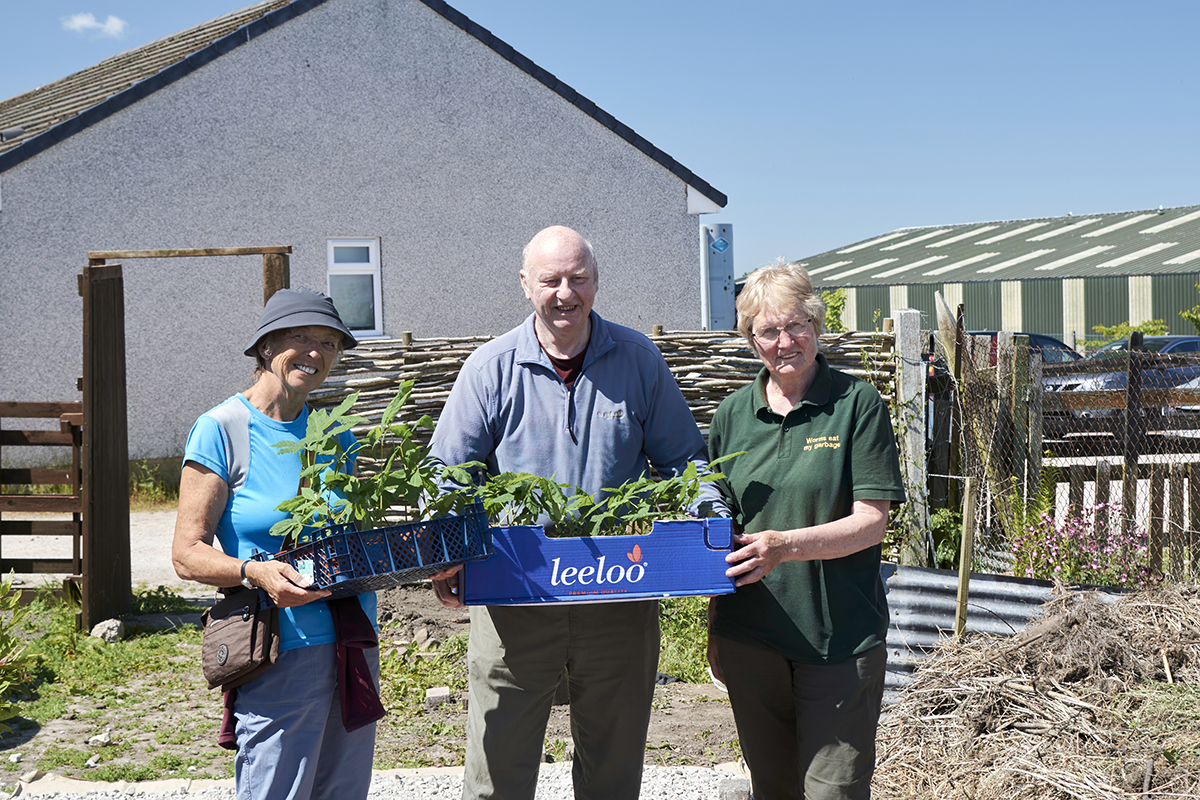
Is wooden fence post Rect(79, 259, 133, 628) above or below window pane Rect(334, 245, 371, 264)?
below

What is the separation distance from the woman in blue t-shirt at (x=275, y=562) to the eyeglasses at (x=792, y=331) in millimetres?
1076

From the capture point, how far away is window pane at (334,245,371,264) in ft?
39.1

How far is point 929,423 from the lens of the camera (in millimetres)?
6508

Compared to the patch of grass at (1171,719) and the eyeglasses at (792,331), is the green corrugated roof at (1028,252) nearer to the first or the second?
the patch of grass at (1171,719)

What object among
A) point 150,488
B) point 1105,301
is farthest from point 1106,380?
point 1105,301

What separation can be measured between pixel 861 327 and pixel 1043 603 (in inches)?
1429

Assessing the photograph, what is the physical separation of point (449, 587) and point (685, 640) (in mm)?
3473

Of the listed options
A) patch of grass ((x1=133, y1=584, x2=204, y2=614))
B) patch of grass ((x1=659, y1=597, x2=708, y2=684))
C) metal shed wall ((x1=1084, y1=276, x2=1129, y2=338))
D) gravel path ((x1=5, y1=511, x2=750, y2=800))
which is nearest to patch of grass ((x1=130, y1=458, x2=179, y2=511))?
patch of grass ((x1=133, y1=584, x2=204, y2=614))

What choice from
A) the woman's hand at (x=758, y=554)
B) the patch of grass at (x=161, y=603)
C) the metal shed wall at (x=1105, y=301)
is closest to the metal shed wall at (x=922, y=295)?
the metal shed wall at (x=1105, y=301)

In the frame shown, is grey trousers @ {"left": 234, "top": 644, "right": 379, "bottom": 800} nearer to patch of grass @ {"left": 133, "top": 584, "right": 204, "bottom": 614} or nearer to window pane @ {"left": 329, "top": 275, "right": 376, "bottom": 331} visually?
patch of grass @ {"left": 133, "top": 584, "right": 204, "bottom": 614}

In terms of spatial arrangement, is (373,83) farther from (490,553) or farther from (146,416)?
(490,553)

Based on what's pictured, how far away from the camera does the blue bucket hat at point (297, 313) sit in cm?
236

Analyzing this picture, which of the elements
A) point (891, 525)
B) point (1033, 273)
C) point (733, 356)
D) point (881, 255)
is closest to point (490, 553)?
point (891, 525)

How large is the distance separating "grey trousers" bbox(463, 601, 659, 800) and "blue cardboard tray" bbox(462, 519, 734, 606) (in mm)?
319
